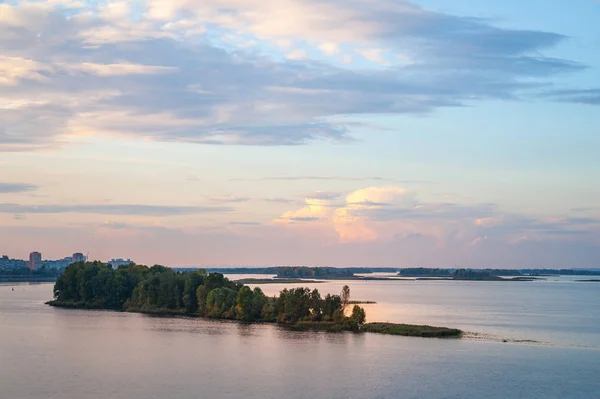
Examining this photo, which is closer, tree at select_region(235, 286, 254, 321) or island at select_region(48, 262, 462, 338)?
island at select_region(48, 262, 462, 338)

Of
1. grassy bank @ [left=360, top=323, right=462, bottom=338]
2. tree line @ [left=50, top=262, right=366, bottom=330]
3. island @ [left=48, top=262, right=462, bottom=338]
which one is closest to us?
grassy bank @ [left=360, top=323, right=462, bottom=338]

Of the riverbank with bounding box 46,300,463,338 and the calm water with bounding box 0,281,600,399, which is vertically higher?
the riverbank with bounding box 46,300,463,338

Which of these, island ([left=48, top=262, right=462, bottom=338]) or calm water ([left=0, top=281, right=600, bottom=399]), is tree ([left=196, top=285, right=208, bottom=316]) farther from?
calm water ([left=0, top=281, right=600, bottom=399])

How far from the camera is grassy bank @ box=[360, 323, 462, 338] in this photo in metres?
84.0

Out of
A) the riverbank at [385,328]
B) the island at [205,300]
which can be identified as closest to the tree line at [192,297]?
the island at [205,300]

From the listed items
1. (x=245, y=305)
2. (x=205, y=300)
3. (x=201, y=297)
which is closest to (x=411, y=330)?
(x=245, y=305)

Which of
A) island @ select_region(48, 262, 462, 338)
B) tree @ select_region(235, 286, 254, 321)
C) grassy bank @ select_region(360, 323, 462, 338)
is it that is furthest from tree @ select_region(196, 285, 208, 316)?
grassy bank @ select_region(360, 323, 462, 338)

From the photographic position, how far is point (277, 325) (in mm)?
Answer: 95312

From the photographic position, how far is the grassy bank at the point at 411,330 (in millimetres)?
84000

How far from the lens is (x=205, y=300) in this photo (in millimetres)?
113438

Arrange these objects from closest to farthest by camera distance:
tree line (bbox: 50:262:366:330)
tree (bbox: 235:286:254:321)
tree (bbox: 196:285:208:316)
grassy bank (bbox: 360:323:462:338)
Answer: grassy bank (bbox: 360:323:462:338), tree line (bbox: 50:262:366:330), tree (bbox: 235:286:254:321), tree (bbox: 196:285:208:316)

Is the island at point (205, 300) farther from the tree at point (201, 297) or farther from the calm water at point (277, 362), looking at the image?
the calm water at point (277, 362)

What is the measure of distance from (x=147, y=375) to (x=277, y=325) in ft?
126

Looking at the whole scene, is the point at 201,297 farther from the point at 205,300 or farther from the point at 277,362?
the point at 277,362
